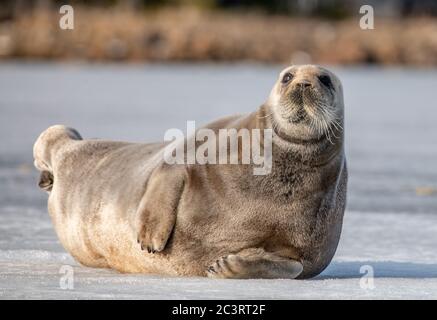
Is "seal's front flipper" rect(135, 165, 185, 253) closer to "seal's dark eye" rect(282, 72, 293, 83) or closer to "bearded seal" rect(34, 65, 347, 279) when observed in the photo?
"bearded seal" rect(34, 65, 347, 279)

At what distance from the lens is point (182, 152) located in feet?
20.6

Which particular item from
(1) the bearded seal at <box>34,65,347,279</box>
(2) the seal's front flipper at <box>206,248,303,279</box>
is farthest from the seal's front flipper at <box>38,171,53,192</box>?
(2) the seal's front flipper at <box>206,248,303,279</box>

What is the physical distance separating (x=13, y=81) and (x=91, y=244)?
835 inches

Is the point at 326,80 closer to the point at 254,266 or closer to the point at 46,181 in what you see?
the point at 254,266

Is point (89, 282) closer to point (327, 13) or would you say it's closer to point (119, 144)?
point (119, 144)

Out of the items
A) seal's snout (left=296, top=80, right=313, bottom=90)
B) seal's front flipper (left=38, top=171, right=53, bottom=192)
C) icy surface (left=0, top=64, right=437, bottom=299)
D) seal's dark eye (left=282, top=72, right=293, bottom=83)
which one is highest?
seal's dark eye (left=282, top=72, right=293, bottom=83)

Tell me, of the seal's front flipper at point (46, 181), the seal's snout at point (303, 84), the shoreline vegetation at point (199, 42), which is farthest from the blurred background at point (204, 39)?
the seal's snout at point (303, 84)

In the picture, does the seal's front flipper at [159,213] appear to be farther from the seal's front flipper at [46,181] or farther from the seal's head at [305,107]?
the seal's front flipper at [46,181]

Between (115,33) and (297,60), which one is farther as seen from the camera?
(115,33)

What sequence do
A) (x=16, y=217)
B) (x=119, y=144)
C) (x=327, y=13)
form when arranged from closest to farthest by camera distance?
1. (x=119, y=144)
2. (x=16, y=217)
3. (x=327, y=13)

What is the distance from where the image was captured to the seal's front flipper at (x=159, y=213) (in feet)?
19.8

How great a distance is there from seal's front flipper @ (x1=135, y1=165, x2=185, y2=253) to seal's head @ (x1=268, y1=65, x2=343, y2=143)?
558 millimetres

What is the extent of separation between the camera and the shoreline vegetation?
41459mm

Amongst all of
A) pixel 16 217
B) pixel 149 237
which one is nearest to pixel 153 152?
pixel 149 237
